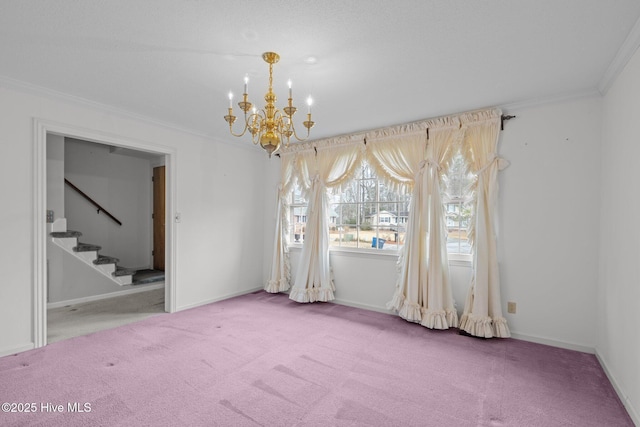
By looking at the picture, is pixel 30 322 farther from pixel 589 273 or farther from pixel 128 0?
pixel 589 273

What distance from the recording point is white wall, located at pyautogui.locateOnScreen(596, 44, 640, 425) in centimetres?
199

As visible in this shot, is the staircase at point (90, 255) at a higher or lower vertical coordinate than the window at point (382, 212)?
lower

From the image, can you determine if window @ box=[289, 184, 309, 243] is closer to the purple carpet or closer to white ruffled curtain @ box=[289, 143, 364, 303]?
white ruffled curtain @ box=[289, 143, 364, 303]

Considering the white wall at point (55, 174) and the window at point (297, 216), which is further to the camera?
the window at point (297, 216)

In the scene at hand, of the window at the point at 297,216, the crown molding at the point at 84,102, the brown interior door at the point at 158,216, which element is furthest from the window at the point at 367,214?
the brown interior door at the point at 158,216

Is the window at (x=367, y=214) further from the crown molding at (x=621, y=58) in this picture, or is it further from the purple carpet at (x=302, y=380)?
the crown molding at (x=621, y=58)

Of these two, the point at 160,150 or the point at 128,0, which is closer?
the point at 128,0

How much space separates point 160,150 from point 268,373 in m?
3.01

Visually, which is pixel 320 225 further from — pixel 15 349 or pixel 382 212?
pixel 15 349

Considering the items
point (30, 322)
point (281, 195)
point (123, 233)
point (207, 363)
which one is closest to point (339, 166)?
point (281, 195)

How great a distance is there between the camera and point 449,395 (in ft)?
7.09

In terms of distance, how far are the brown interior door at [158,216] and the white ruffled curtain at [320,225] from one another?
3277 mm

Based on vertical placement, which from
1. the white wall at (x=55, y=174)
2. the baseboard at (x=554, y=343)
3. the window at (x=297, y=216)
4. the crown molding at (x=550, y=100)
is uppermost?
the crown molding at (x=550, y=100)

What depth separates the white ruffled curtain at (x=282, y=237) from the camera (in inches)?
189
